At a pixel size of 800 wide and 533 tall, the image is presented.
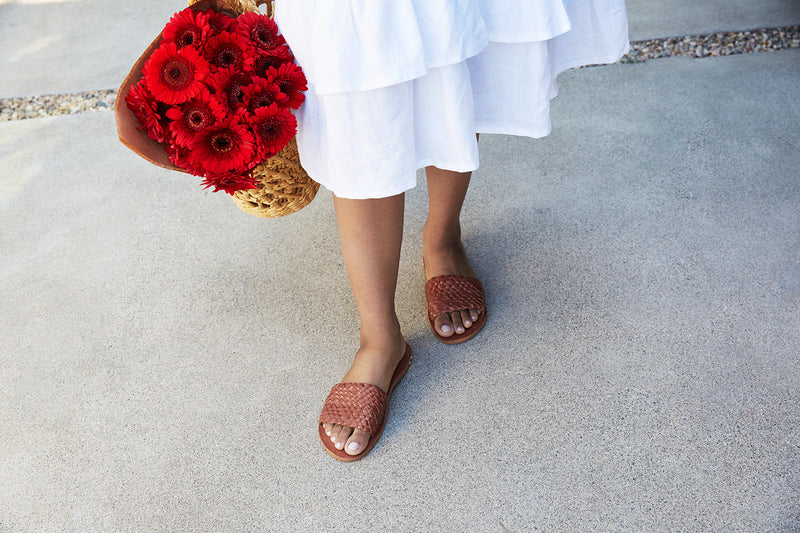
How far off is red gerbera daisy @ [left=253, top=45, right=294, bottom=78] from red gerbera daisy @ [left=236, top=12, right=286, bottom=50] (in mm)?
11

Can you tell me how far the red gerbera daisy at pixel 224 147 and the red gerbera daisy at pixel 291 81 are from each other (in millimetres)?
76

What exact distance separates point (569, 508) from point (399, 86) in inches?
29.2

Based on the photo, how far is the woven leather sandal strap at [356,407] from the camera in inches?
45.4

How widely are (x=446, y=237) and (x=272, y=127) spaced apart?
601 mm

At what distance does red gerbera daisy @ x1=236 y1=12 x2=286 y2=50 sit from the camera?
0.88 metres

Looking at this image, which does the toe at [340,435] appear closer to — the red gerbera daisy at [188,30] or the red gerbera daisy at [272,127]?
the red gerbera daisy at [272,127]

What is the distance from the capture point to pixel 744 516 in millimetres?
1027

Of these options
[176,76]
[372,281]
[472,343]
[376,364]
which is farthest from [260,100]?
[472,343]

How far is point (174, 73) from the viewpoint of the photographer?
0.85 m

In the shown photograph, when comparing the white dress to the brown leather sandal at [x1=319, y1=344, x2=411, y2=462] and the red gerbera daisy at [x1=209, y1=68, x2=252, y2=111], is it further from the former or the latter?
the brown leather sandal at [x1=319, y1=344, x2=411, y2=462]

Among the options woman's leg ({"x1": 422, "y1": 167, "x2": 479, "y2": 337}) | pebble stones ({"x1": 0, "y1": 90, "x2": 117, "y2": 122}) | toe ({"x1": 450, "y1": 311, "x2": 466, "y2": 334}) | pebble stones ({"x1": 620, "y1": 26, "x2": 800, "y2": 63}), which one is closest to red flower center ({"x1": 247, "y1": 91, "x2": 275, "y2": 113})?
woman's leg ({"x1": 422, "y1": 167, "x2": 479, "y2": 337})

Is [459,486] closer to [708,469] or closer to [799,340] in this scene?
[708,469]

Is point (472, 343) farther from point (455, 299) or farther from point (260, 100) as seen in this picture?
point (260, 100)

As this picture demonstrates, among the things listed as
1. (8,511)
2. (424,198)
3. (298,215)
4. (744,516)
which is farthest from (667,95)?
(8,511)
